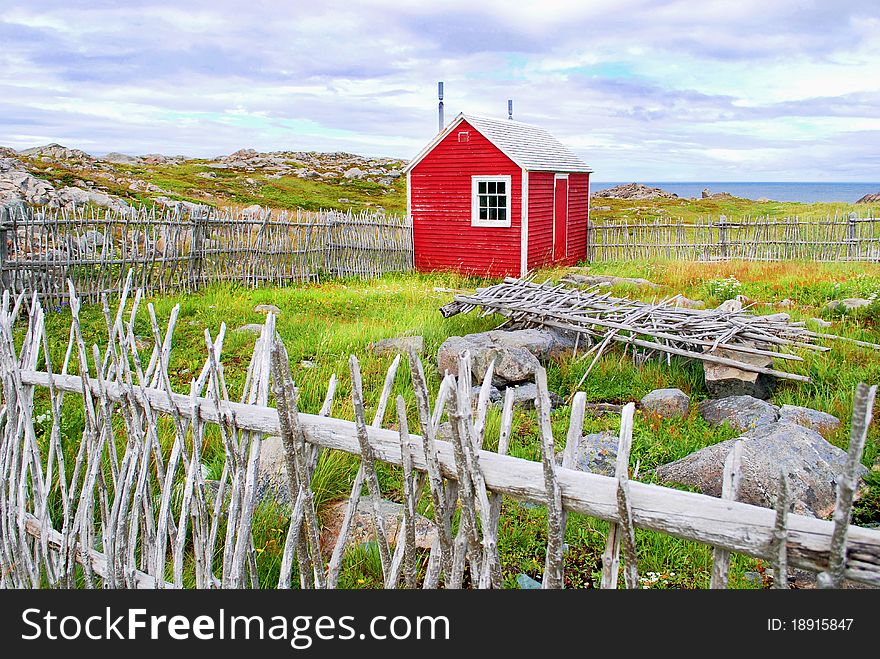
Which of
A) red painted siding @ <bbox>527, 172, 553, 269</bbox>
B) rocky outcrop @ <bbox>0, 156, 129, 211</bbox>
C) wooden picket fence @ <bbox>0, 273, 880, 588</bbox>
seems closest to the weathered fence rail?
red painted siding @ <bbox>527, 172, 553, 269</bbox>

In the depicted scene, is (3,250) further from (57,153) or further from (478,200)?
(57,153)

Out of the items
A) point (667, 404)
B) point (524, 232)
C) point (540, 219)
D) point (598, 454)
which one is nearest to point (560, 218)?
point (540, 219)

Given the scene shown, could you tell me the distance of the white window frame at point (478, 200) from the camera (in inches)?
690

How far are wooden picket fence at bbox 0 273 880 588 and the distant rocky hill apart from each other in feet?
32.6

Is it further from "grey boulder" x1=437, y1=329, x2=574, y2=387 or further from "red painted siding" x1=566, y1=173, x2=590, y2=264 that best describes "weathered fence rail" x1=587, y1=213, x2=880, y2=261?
"grey boulder" x1=437, y1=329, x2=574, y2=387

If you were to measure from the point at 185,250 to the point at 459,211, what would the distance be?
7.33 m

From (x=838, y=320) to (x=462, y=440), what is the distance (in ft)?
30.5

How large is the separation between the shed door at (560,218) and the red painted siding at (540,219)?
0.28 m

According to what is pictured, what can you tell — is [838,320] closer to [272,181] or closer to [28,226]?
[28,226]

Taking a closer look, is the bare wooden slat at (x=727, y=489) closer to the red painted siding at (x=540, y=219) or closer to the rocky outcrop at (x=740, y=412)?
the rocky outcrop at (x=740, y=412)

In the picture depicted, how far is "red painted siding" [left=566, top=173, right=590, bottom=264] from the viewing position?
19875mm

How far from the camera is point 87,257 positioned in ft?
38.9

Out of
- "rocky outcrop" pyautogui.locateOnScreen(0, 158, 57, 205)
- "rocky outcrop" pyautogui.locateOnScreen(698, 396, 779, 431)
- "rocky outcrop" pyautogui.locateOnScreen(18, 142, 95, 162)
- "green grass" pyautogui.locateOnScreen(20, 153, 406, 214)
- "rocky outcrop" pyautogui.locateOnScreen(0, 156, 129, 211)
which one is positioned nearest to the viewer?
"rocky outcrop" pyautogui.locateOnScreen(698, 396, 779, 431)

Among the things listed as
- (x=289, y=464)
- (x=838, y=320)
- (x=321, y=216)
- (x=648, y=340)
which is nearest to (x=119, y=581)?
(x=289, y=464)
